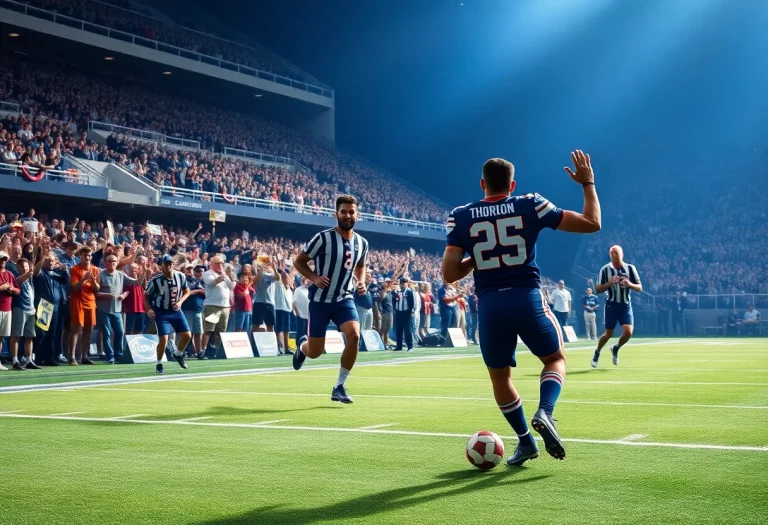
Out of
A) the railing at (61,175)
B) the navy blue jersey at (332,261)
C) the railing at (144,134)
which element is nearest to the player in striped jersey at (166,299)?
the navy blue jersey at (332,261)

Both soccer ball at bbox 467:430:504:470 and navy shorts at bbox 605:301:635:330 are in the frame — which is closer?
soccer ball at bbox 467:430:504:470

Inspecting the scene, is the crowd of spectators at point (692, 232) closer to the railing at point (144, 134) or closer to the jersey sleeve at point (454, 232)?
the railing at point (144, 134)

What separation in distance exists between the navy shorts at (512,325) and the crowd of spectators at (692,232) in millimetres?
42649

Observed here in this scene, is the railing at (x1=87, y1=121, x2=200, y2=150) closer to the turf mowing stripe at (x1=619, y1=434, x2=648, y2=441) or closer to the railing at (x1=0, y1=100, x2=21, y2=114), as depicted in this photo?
the railing at (x1=0, y1=100, x2=21, y2=114)

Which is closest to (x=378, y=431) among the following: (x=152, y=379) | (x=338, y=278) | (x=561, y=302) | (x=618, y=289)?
(x=338, y=278)

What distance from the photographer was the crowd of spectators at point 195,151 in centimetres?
3616

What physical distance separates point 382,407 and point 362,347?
51.1ft

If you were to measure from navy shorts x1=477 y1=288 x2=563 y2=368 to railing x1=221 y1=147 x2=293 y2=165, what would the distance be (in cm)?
3941

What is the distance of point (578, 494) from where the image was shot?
486cm

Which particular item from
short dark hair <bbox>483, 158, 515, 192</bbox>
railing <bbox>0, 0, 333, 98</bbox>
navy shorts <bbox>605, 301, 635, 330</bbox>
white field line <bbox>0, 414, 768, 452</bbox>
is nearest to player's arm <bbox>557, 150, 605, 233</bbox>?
short dark hair <bbox>483, 158, 515, 192</bbox>

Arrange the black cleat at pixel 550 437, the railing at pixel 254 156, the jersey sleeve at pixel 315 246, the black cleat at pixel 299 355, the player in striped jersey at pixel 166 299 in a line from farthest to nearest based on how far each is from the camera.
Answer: the railing at pixel 254 156, the player in striped jersey at pixel 166 299, the black cleat at pixel 299 355, the jersey sleeve at pixel 315 246, the black cleat at pixel 550 437

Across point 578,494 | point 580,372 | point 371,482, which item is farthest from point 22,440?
point 580,372

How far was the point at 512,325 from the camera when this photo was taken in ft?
18.7

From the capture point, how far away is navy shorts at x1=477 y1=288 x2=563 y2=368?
5707 mm
